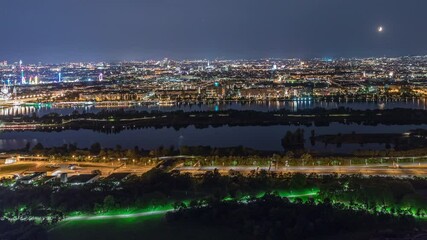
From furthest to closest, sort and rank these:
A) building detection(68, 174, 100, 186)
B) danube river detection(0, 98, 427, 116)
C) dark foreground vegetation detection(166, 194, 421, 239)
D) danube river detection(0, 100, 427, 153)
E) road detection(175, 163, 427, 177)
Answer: danube river detection(0, 98, 427, 116), danube river detection(0, 100, 427, 153), road detection(175, 163, 427, 177), building detection(68, 174, 100, 186), dark foreground vegetation detection(166, 194, 421, 239)

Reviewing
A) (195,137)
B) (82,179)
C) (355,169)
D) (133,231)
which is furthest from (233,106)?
(133,231)

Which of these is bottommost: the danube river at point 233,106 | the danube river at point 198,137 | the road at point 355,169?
the road at point 355,169

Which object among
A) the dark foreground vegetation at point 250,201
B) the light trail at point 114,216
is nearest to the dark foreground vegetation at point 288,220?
the dark foreground vegetation at point 250,201

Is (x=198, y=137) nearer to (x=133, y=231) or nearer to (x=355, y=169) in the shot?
(x=355, y=169)

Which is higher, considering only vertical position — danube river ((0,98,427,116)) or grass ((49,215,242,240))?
danube river ((0,98,427,116))

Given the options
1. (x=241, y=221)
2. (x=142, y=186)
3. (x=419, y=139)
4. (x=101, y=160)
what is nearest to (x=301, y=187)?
(x=241, y=221)

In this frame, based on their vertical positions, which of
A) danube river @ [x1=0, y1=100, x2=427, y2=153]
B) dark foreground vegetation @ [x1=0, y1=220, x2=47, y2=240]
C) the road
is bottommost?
dark foreground vegetation @ [x1=0, y1=220, x2=47, y2=240]

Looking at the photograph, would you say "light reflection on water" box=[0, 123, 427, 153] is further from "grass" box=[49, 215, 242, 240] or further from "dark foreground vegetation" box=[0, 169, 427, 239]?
"grass" box=[49, 215, 242, 240]

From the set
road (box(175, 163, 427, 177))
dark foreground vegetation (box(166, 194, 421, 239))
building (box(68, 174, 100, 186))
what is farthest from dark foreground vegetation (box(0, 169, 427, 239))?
road (box(175, 163, 427, 177))

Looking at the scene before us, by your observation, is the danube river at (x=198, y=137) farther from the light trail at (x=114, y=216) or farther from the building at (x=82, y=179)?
the light trail at (x=114, y=216)

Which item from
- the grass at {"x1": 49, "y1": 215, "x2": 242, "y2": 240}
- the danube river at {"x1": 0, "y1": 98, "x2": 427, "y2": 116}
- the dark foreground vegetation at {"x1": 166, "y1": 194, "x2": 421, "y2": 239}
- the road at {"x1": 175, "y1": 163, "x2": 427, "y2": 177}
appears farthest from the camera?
the danube river at {"x1": 0, "y1": 98, "x2": 427, "y2": 116}

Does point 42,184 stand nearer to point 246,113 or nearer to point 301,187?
point 301,187

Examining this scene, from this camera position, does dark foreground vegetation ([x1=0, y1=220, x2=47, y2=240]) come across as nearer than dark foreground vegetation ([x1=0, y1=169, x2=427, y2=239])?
Yes
